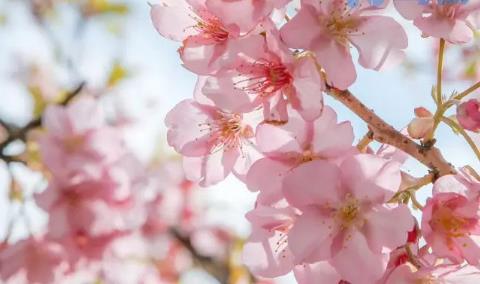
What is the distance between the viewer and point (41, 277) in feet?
10.6

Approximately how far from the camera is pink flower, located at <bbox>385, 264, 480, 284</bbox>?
1404 millimetres

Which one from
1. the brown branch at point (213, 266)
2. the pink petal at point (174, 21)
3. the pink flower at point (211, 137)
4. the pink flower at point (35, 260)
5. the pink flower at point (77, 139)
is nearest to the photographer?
the pink petal at point (174, 21)

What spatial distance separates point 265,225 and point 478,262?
40 cm

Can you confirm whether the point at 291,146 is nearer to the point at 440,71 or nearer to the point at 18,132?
the point at 440,71

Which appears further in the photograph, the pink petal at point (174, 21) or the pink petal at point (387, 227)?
the pink petal at point (174, 21)

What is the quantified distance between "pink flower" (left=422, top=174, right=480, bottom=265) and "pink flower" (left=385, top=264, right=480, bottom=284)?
0.06 ft

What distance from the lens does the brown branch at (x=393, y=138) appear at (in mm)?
1451

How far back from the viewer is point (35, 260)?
323 centimetres

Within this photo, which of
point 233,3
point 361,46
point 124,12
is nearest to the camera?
point 233,3

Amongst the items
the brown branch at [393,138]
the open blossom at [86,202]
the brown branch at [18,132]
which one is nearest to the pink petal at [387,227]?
the brown branch at [393,138]

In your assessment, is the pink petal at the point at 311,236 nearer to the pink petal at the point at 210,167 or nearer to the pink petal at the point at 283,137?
the pink petal at the point at 283,137

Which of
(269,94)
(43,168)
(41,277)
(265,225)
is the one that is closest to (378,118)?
(269,94)

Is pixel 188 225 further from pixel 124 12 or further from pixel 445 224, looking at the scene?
pixel 445 224

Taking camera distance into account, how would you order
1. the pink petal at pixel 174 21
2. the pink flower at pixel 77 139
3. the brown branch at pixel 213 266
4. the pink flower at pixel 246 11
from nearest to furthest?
the pink flower at pixel 246 11
the pink petal at pixel 174 21
the pink flower at pixel 77 139
the brown branch at pixel 213 266
